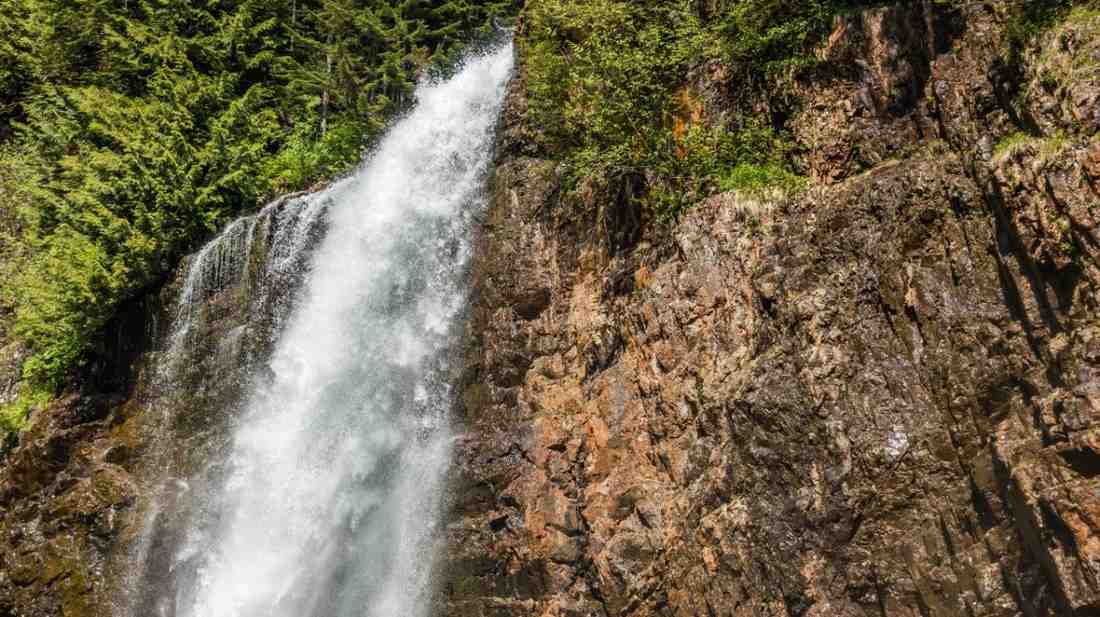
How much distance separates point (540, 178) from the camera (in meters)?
11.7

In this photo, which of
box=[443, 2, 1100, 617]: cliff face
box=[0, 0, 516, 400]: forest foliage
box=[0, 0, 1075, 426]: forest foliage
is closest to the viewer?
box=[443, 2, 1100, 617]: cliff face

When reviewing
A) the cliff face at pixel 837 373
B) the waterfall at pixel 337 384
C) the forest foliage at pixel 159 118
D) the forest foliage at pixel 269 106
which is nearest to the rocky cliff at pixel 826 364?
the cliff face at pixel 837 373

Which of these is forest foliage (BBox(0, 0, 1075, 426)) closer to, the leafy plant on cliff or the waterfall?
the leafy plant on cliff

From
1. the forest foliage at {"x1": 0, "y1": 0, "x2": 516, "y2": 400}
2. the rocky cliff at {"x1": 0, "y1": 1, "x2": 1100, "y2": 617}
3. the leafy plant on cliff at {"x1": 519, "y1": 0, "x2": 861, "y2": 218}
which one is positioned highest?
the forest foliage at {"x1": 0, "y1": 0, "x2": 516, "y2": 400}

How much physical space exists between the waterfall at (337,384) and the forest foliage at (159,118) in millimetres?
1585

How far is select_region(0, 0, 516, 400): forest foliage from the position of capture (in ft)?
49.7

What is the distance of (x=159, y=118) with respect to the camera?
1695 cm

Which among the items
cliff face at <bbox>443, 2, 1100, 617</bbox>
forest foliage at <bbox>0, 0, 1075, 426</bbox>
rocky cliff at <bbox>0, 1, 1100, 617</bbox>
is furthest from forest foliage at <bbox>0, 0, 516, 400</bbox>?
cliff face at <bbox>443, 2, 1100, 617</bbox>

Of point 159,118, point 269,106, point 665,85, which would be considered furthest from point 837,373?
point 269,106

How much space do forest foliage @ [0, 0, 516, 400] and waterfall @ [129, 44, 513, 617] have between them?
1.58 meters

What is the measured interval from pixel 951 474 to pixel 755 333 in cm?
240

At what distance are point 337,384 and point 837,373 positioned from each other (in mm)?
7922

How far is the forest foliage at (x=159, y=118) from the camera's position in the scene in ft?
49.7

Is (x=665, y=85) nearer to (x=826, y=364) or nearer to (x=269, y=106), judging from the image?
(x=826, y=364)
